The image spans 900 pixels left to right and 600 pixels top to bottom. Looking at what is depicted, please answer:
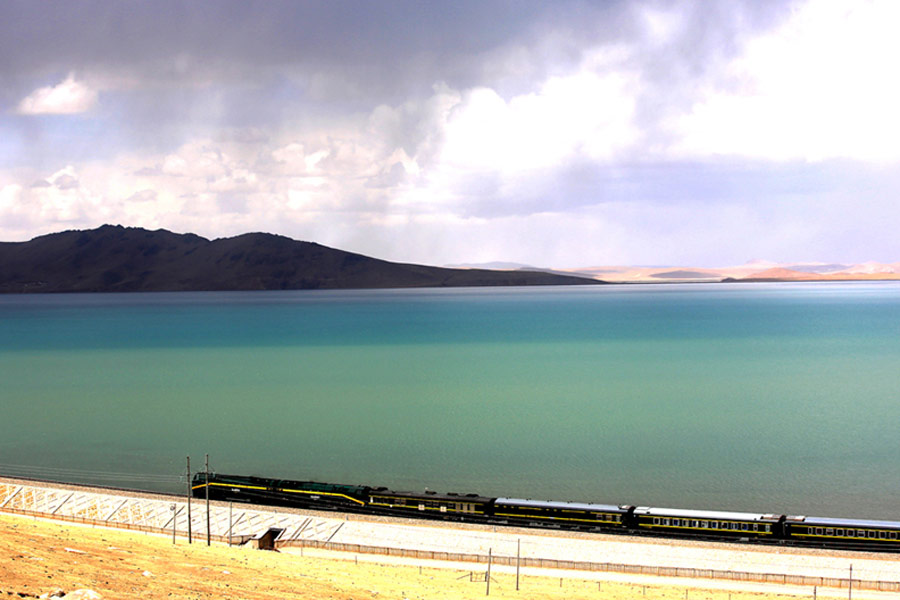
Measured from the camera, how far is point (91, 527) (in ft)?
181

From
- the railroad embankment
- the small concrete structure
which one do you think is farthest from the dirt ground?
the small concrete structure

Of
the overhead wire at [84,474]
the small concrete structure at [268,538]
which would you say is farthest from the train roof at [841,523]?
the overhead wire at [84,474]

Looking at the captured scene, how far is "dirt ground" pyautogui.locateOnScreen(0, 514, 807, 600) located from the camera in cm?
3653

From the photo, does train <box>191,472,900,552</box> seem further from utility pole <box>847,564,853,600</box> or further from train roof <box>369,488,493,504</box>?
utility pole <box>847,564,853,600</box>

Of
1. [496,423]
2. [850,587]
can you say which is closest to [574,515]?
[850,587]

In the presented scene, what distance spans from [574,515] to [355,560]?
47.8ft

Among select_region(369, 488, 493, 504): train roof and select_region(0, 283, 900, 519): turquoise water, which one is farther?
select_region(0, 283, 900, 519): turquoise water

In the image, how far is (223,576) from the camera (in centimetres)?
4147

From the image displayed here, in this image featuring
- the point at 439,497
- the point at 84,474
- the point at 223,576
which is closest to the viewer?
Result: the point at 223,576

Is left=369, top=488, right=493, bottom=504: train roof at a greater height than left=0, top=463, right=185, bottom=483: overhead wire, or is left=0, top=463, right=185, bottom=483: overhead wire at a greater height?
left=369, top=488, right=493, bottom=504: train roof

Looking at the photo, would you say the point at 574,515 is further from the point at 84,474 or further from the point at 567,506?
the point at 84,474

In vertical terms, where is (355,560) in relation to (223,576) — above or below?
below

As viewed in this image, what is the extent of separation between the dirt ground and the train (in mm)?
6484

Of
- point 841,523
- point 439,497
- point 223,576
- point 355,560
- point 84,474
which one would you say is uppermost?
point 841,523
